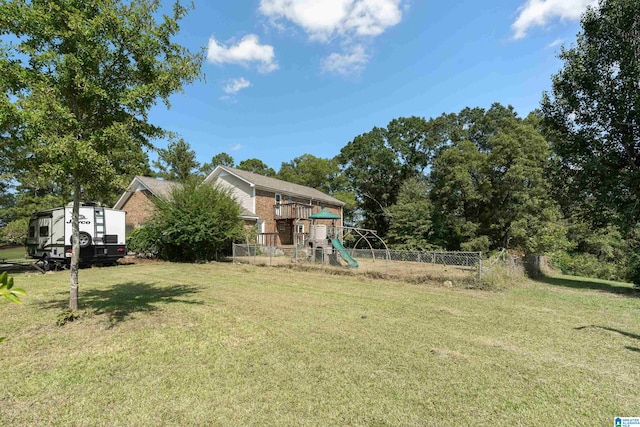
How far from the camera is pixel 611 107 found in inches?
577

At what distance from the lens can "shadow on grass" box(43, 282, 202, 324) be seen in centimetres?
690

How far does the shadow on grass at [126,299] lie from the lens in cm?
690

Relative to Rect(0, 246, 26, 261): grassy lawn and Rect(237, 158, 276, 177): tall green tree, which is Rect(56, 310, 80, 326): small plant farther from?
Rect(237, 158, 276, 177): tall green tree

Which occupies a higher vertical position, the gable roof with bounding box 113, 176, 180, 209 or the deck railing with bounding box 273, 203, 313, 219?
the gable roof with bounding box 113, 176, 180, 209

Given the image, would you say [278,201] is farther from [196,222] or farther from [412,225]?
[412,225]

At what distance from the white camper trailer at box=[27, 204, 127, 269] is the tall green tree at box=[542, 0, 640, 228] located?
22346mm

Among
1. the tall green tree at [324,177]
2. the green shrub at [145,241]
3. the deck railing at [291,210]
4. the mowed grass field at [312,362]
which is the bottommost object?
the mowed grass field at [312,362]

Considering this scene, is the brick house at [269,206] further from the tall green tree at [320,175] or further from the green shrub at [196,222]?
the tall green tree at [320,175]

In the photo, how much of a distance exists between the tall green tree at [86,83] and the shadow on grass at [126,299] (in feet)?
2.76

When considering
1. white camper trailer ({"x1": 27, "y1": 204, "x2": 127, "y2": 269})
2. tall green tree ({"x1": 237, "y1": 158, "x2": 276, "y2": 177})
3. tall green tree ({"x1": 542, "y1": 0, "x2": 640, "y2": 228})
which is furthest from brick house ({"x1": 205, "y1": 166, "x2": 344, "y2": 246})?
tall green tree ({"x1": 237, "y1": 158, "x2": 276, "y2": 177})

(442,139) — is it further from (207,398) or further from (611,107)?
(207,398)

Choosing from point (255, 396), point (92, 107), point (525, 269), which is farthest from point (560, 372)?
point (525, 269)

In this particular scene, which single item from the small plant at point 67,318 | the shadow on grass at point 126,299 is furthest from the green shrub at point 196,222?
the small plant at point 67,318

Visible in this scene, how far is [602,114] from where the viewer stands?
14.9 m
